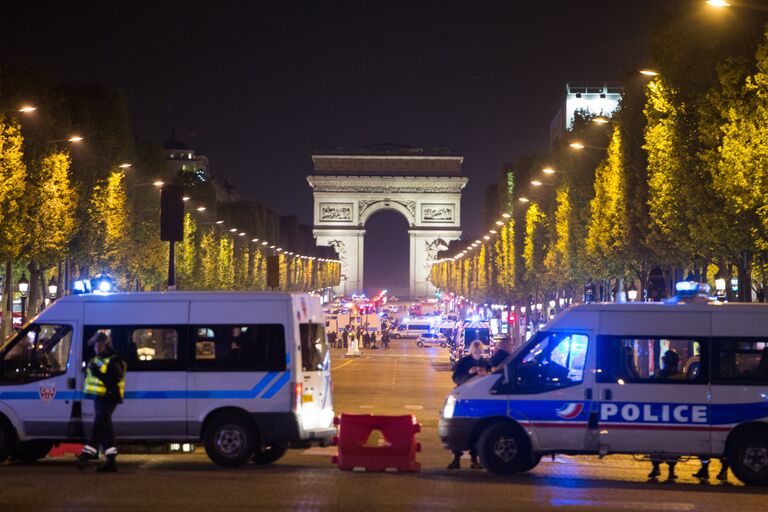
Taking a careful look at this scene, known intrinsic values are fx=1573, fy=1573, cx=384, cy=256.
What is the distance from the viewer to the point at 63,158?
47188 mm

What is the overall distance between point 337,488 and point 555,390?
346 cm

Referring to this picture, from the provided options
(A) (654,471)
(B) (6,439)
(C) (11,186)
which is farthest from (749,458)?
(C) (11,186)

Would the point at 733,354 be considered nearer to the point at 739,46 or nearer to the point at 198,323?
the point at 198,323

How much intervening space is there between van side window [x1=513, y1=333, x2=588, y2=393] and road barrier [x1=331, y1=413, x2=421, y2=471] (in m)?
1.43

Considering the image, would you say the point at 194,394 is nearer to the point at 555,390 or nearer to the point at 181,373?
the point at 181,373

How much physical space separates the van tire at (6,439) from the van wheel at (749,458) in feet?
28.5

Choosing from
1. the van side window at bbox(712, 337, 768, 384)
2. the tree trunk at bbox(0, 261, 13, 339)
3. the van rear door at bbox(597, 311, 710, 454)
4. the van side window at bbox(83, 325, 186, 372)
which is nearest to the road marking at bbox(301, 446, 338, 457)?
the van side window at bbox(83, 325, 186, 372)

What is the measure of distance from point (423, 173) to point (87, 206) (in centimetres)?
13138

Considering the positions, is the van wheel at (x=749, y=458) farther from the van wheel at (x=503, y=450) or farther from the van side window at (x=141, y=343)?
the van side window at (x=141, y=343)

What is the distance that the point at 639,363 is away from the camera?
18.6 meters

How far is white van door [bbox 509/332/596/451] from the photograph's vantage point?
1844 cm

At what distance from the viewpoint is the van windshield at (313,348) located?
19.5 m

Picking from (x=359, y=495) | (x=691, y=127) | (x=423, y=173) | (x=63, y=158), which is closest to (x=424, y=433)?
(x=359, y=495)

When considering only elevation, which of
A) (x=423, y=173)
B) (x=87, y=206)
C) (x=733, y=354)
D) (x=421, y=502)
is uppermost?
(x=423, y=173)
